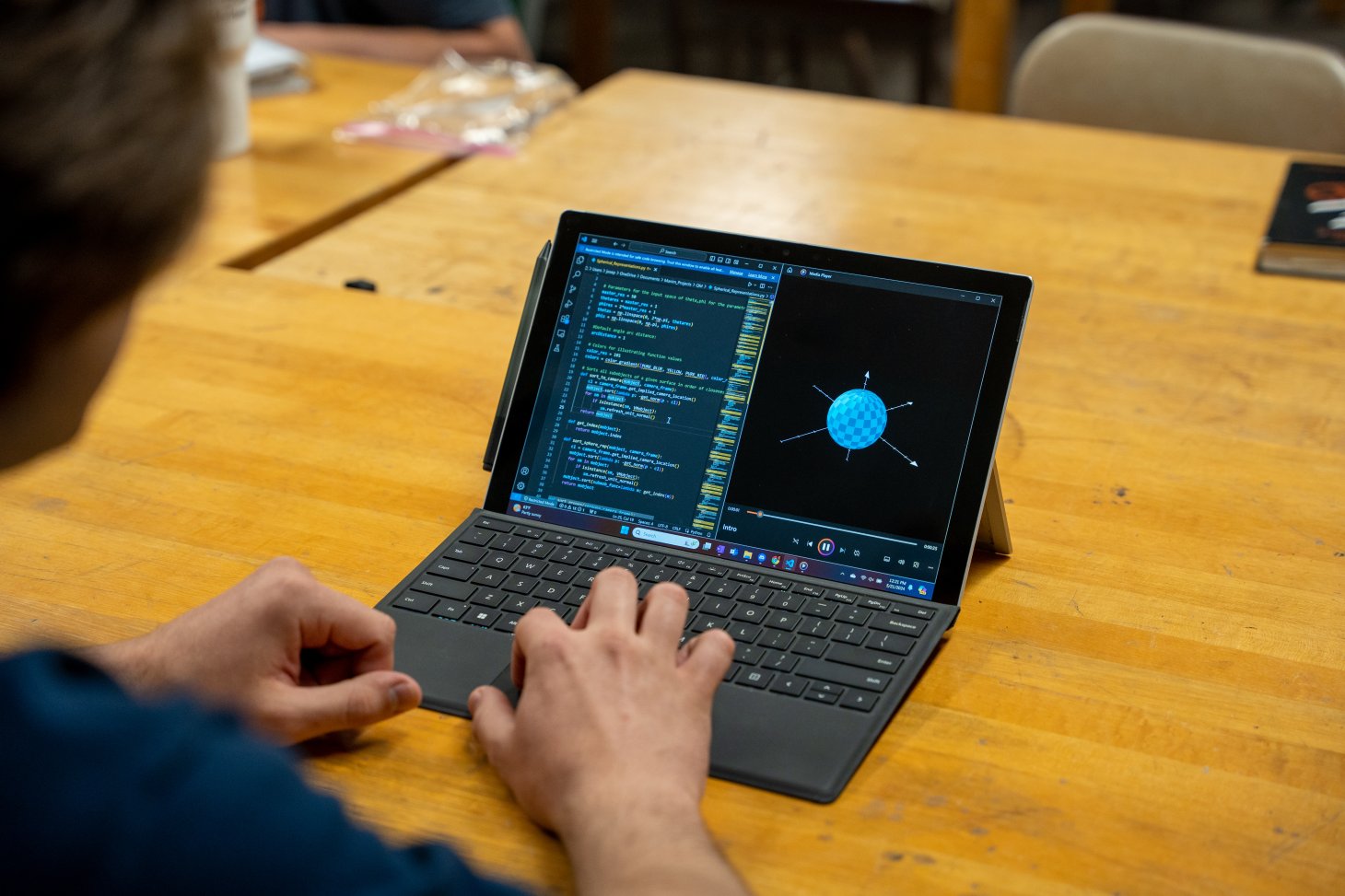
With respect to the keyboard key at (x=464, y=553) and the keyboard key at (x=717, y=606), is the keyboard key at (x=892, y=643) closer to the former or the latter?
the keyboard key at (x=717, y=606)

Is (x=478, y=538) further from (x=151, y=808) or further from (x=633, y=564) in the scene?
(x=151, y=808)

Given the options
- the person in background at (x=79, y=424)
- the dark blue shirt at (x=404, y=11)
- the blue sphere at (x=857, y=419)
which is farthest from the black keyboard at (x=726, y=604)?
the dark blue shirt at (x=404, y=11)

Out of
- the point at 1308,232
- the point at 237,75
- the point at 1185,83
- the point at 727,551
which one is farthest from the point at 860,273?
the point at 1185,83

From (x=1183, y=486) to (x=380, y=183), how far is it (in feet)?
3.78

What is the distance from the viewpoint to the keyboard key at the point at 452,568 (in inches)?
38.3

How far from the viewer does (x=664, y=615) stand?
0.82 meters

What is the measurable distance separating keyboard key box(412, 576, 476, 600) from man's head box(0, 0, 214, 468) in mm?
425

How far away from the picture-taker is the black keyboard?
0.88m

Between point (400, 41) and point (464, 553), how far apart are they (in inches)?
75.8

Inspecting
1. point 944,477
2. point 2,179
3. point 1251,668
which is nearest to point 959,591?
point 944,477

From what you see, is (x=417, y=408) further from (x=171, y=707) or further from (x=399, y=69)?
(x=399, y=69)

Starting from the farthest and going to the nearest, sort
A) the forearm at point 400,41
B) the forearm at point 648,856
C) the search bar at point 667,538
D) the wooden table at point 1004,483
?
the forearm at point 400,41
the search bar at point 667,538
the wooden table at point 1004,483
the forearm at point 648,856

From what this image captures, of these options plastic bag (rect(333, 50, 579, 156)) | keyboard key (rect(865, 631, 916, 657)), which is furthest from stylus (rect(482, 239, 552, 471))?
plastic bag (rect(333, 50, 579, 156))

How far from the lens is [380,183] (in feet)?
6.17
